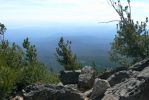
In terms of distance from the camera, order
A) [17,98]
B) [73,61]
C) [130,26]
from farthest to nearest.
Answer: [73,61]
[130,26]
[17,98]

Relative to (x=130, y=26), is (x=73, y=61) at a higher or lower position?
lower

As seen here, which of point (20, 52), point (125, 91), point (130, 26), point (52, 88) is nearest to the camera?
point (125, 91)

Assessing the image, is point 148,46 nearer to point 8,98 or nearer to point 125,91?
point 8,98

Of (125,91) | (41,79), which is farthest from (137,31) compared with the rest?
(125,91)

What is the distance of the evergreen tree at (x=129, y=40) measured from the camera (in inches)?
1544

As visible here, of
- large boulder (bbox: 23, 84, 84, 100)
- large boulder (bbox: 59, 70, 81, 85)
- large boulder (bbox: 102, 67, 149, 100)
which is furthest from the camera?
large boulder (bbox: 59, 70, 81, 85)

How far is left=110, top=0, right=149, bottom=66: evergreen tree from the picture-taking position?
39.2 meters

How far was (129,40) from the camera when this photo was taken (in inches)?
1592

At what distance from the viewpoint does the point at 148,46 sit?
1559 inches

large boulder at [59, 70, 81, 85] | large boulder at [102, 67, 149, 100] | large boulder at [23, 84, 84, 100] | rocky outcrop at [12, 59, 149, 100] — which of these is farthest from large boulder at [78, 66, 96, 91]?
large boulder at [102, 67, 149, 100]

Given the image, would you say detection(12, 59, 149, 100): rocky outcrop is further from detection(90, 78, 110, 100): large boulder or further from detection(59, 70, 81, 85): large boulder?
detection(59, 70, 81, 85): large boulder

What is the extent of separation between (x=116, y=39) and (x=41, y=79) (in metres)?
19.1

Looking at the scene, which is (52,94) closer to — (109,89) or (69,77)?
(109,89)

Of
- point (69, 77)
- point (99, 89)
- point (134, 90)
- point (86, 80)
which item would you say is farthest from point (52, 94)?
point (69, 77)
